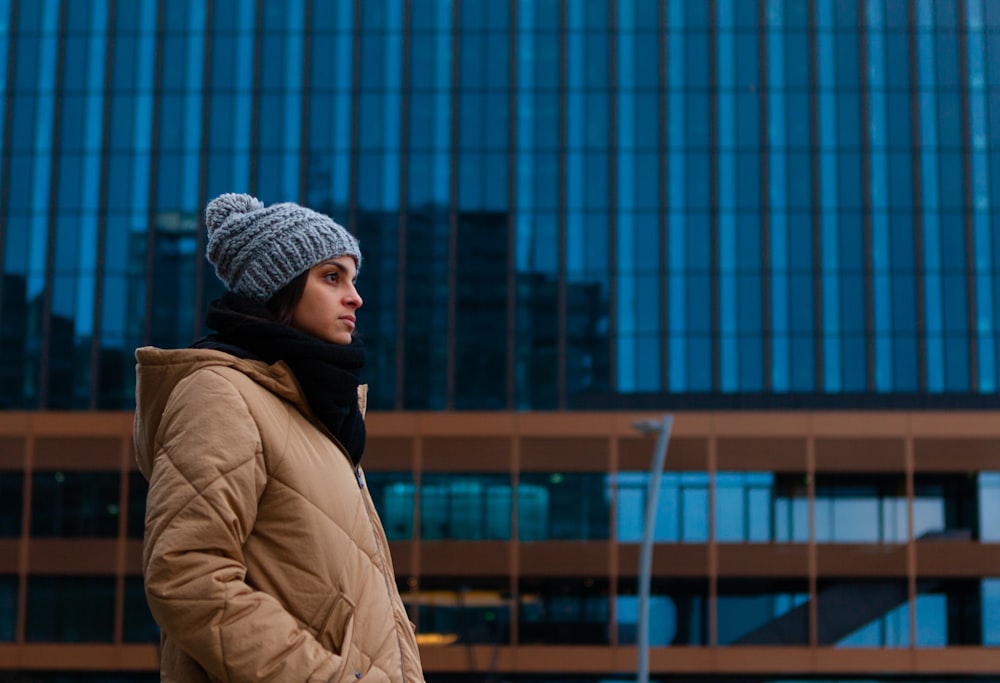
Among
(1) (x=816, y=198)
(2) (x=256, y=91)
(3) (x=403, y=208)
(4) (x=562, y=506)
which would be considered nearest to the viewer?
(4) (x=562, y=506)

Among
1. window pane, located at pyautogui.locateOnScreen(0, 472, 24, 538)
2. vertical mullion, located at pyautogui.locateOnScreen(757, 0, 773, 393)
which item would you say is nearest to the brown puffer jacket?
vertical mullion, located at pyautogui.locateOnScreen(757, 0, 773, 393)

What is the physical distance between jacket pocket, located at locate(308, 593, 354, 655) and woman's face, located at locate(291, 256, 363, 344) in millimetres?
554

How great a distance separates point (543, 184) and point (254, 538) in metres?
41.4

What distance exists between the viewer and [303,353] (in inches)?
114

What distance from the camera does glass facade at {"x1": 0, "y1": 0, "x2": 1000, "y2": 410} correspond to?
42.9 metres

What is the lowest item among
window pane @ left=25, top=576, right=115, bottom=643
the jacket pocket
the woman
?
window pane @ left=25, top=576, right=115, bottom=643

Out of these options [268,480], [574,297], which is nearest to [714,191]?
[574,297]

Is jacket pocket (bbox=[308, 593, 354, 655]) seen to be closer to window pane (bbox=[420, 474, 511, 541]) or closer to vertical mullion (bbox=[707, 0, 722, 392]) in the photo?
window pane (bbox=[420, 474, 511, 541])

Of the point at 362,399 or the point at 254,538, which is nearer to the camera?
the point at 254,538

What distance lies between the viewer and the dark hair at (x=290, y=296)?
118 inches

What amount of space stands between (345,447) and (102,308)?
42.8 metres

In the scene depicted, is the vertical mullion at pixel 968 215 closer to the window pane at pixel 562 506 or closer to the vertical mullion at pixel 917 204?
the vertical mullion at pixel 917 204

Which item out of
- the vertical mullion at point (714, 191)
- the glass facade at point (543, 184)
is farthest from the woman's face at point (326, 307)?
the vertical mullion at point (714, 191)

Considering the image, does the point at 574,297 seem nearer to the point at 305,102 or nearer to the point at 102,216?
the point at 305,102
